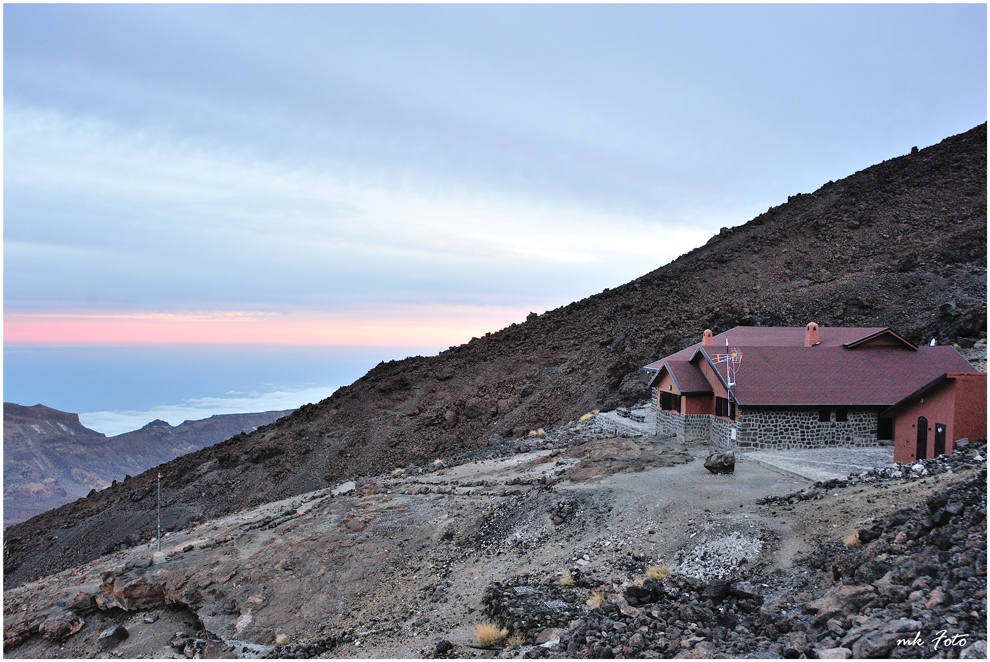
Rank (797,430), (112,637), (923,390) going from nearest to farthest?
(112,637)
(923,390)
(797,430)

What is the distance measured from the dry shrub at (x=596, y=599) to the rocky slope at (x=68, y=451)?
6134 centimetres

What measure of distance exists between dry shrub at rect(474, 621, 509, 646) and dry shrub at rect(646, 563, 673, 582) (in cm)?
297

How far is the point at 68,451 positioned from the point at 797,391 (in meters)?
83.9

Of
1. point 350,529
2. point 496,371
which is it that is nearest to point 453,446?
point 496,371

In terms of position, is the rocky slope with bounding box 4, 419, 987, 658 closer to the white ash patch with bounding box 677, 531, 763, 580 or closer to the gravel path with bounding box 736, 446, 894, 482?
the white ash patch with bounding box 677, 531, 763, 580

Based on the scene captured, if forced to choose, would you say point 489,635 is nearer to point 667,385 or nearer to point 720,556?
point 720,556

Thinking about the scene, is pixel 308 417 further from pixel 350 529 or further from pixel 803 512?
pixel 803 512

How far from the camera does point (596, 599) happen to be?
33.2 feet

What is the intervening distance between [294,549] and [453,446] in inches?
757

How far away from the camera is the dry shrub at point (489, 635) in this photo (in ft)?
30.4

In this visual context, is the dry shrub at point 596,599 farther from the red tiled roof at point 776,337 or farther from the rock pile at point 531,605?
the red tiled roof at point 776,337

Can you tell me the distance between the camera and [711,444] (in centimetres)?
2269

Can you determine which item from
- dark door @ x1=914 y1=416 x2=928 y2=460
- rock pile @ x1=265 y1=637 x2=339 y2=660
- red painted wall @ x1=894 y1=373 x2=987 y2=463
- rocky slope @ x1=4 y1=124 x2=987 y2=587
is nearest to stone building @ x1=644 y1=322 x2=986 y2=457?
dark door @ x1=914 y1=416 x2=928 y2=460

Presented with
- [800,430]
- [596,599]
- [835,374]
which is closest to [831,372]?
[835,374]
